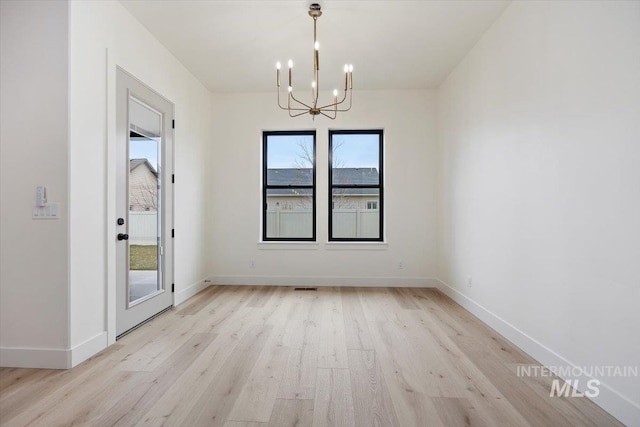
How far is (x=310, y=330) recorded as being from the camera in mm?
3121

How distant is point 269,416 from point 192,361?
3.12ft

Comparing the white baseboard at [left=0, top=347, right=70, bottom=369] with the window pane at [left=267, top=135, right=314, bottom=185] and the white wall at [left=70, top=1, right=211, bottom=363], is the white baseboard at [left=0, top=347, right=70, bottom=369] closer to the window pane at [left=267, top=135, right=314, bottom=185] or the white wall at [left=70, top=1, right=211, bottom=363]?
the white wall at [left=70, top=1, right=211, bottom=363]

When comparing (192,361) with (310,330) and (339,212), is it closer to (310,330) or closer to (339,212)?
(310,330)

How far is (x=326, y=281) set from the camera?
16.3 ft

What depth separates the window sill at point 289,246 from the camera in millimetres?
5004

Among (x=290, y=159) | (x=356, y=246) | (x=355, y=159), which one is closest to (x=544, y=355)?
(x=356, y=246)

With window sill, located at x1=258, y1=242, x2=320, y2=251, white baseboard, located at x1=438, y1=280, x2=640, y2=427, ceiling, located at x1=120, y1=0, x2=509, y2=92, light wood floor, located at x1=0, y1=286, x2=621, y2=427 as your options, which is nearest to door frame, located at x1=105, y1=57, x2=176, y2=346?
light wood floor, located at x1=0, y1=286, x2=621, y2=427

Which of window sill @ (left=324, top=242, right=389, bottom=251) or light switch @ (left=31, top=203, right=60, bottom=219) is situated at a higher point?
light switch @ (left=31, top=203, right=60, bottom=219)

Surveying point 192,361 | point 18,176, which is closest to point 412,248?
point 192,361

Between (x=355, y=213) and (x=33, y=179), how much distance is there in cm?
383

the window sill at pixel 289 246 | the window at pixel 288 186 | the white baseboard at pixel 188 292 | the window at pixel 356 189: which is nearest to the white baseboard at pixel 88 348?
the white baseboard at pixel 188 292

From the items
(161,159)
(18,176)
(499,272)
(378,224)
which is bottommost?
(499,272)

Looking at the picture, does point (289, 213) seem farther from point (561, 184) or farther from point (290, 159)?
point (561, 184)

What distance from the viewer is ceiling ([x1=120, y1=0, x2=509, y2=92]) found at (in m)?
2.94
